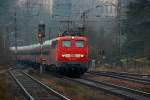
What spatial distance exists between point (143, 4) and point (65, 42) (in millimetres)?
39368

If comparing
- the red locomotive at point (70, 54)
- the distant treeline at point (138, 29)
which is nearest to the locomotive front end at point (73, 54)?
the red locomotive at point (70, 54)

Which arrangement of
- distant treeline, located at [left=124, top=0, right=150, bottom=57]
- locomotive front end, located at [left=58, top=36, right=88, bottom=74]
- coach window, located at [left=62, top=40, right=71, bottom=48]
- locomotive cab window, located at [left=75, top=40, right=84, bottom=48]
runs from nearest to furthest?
locomotive front end, located at [left=58, top=36, right=88, bottom=74]
coach window, located at [left=62, top=40, right=71, bottom=48]
locomotive cab window, located at [left=75, top=40, right=84, bottom=48]
distant treeline, located at [left=124, top=0, right=150, bottom=57]

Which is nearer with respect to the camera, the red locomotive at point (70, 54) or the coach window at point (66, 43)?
the red locomotive at point (70, 54)

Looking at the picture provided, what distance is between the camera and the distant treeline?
71.1 m

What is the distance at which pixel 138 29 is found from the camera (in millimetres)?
73625

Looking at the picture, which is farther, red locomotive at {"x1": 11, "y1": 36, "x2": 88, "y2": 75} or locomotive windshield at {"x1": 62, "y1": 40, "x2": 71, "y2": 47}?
locomotive windshield at {"x1": 62, "y1": 40, "x2": 71, "y2": 47}

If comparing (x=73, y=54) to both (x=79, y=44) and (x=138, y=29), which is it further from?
(x=138, y=29)

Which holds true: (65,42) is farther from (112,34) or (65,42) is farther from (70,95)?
(112,34)

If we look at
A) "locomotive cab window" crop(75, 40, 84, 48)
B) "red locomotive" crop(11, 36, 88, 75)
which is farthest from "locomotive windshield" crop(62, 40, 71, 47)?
"locomotive cab window" crop(75, 40, 84, 48)

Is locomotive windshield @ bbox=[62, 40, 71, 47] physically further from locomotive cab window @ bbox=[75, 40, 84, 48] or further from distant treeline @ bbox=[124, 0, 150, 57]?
distant treeline @ bbox=[124, 0, 150, 57]

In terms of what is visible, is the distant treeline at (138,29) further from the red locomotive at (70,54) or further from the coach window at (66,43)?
the coach window at (66,43)

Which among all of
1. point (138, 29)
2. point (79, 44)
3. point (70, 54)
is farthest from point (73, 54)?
point (138, 29)

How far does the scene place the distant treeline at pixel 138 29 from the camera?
71062 mm

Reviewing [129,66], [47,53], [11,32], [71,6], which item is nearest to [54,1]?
[71,6]
